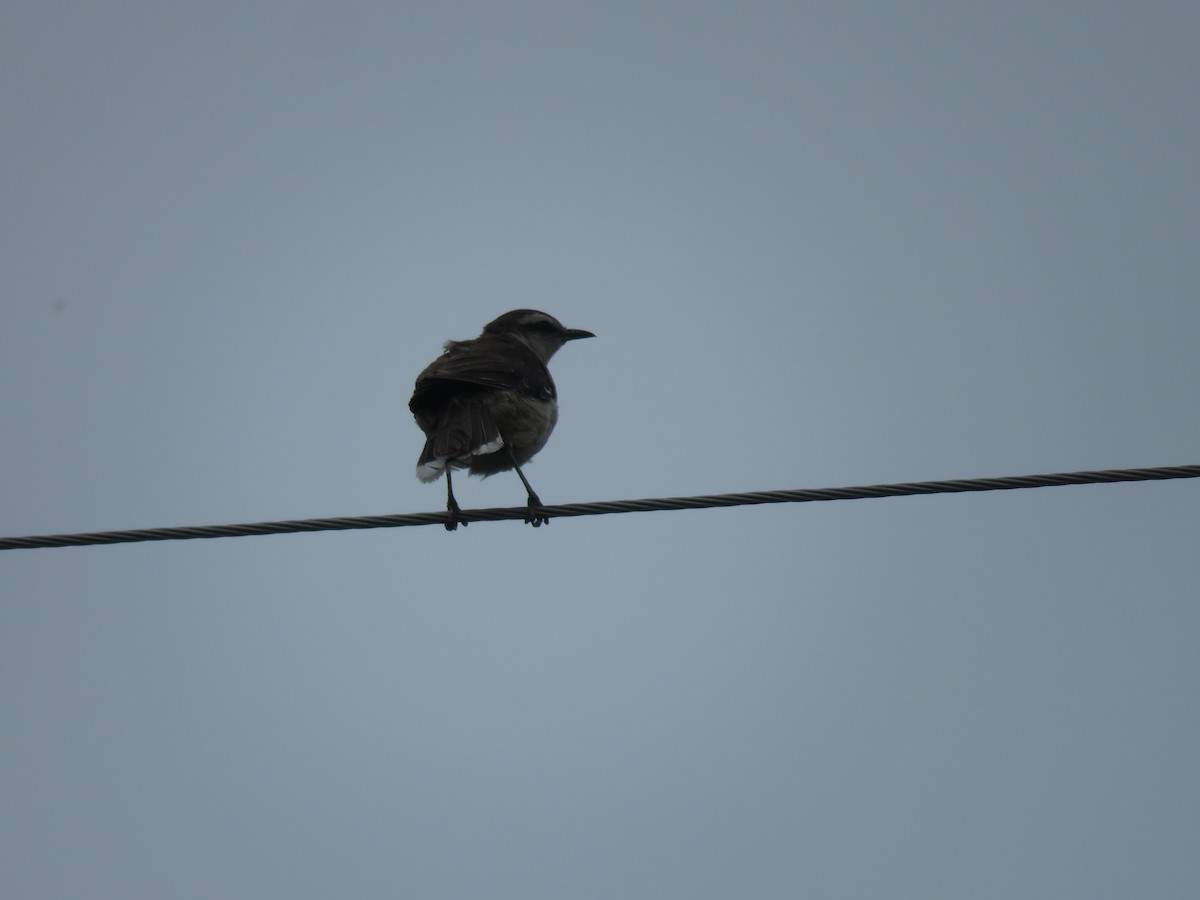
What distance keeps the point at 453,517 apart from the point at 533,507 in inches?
52.1

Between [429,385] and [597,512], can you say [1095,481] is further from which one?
[429,385]

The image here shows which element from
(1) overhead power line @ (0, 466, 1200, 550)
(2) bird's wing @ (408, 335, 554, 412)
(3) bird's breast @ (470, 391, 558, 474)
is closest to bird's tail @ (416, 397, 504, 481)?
(2) bird's wing @ (408, 335, 554, 412)

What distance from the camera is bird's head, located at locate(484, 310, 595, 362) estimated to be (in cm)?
1116

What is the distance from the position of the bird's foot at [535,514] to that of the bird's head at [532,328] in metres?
3.00

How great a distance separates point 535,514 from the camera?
22.5 ft

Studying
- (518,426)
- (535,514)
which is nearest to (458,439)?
(518,426)

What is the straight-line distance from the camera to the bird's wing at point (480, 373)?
8.23 meters

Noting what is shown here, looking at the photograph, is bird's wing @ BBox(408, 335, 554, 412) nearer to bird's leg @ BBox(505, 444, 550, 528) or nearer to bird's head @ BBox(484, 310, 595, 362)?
bird's leg @ BBox(505, 444, 550, 528)

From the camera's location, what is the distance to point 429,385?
27.0ft

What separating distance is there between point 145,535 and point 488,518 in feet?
6.27

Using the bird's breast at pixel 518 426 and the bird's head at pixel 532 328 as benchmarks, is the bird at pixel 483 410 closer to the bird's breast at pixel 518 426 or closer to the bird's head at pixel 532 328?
the bird's breast at pixel 518 426

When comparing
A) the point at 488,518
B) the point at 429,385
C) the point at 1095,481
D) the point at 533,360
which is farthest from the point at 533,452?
the point at 1095,481

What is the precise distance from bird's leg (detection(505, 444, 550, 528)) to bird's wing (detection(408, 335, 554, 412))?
54 cm

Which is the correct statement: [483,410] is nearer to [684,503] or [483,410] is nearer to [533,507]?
[533,507]
